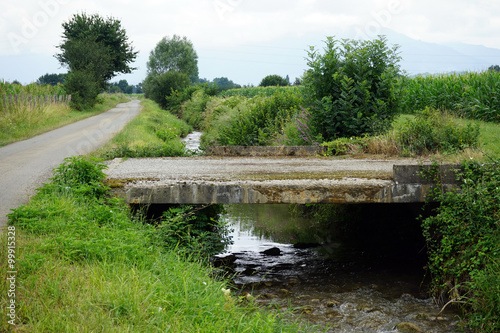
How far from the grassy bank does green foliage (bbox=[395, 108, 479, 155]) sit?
6007 mm

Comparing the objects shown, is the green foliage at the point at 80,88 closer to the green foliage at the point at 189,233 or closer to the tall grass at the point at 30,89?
the tall grass at the point at 30,89

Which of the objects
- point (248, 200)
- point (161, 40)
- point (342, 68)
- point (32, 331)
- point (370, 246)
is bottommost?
point (370, 246)

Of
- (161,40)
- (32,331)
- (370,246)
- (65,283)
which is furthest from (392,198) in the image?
(161,40)

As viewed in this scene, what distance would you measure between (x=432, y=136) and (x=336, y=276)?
14.3 feet

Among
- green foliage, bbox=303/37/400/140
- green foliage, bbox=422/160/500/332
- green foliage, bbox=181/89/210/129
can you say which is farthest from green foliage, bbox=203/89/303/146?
green foliage, bbox=181/89/210/129

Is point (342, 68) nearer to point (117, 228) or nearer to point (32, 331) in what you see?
point (117, 228)

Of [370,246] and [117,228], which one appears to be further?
[370,246]

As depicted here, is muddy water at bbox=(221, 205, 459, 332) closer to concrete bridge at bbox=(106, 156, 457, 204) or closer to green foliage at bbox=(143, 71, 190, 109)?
concrete bridge at bbox=(106, 156, 457, 204)

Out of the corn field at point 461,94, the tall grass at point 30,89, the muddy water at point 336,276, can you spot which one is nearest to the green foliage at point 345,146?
the muddy water at point 336,276

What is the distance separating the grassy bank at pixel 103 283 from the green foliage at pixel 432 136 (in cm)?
601

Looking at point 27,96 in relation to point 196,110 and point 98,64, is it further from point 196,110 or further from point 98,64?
point 98,64

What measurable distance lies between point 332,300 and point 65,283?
325cm

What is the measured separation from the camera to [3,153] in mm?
11703

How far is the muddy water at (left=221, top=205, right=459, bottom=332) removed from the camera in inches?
198
